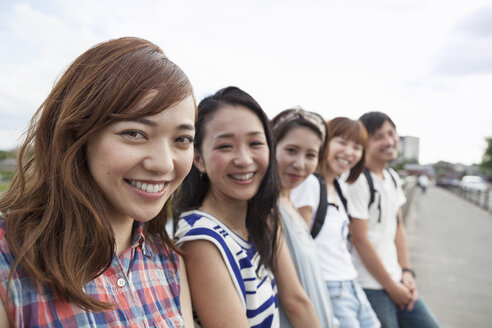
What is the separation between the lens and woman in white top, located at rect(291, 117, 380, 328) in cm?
238

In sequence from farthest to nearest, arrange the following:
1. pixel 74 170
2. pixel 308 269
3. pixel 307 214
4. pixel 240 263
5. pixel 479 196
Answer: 1. pixel 479 196
2. pixel 307 214
3. pixel 308 269
4. pixel 240 263
5. pixel 74 170

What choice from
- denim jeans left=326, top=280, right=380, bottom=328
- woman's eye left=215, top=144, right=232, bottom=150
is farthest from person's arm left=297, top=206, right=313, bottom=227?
woman's eye left=215, top=144, right=232, bottom=150

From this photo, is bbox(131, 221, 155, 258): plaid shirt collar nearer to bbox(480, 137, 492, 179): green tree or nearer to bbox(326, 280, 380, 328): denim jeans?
bbox(326, 280, 380, 328): denim jeans

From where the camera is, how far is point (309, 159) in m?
2.38

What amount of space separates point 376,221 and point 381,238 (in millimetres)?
161

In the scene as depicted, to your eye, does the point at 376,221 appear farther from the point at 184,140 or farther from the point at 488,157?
the point at 488,157

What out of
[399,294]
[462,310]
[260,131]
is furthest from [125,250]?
[462,310]

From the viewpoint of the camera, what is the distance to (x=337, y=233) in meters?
2.56

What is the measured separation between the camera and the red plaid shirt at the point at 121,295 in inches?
37.0

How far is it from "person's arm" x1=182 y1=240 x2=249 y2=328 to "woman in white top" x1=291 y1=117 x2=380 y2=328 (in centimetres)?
110

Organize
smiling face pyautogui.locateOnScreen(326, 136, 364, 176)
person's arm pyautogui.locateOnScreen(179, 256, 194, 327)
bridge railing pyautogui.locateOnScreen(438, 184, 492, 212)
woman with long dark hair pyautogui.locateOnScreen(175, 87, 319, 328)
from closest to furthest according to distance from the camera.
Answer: person's arm pyautogui.locateOnScreen(179, 256, 194, 327)
woman with long dark hair pyautogui.locateOnScreen(175, 87, 319, 328)
smiling face pyautogui.locateOnScreen(326, 136, 364, 176)
bridge railing pyautogui.locateOnScreen(438, 184, 492, 212)

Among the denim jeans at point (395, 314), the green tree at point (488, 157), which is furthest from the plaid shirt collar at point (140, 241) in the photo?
the green tree at point (488, 157)

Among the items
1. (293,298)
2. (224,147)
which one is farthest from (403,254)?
(224,147)

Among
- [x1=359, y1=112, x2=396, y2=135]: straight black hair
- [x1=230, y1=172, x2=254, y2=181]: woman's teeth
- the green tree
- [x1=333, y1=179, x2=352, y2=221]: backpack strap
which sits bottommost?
[x1=333, y1=179, x2=352, y2=221]: backpack strap
